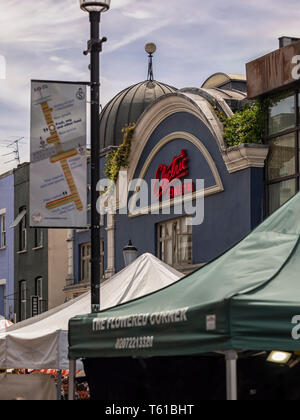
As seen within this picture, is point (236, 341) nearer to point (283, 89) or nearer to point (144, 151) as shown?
point (283, 89)

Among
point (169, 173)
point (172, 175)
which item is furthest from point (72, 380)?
point (169, 173)

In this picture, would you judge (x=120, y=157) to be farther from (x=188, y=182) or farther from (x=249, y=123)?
(x=249, y=123)

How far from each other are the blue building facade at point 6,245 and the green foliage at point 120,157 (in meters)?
12.0

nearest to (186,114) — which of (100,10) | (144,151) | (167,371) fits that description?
(144,151)

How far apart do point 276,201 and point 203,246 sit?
284cm

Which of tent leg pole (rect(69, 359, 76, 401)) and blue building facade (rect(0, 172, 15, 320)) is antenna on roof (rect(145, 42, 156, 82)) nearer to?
blue building facade (rect(0, 172, 15, 320))

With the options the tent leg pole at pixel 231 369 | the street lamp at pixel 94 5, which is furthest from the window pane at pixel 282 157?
the tent leg pole at pixel 231 369

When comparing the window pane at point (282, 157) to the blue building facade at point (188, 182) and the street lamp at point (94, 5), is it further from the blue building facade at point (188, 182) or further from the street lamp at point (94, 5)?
the street lamp at point (94, 5)

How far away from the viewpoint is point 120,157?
28906mm

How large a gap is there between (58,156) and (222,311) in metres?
5.45

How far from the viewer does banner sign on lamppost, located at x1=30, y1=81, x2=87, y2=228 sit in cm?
1188

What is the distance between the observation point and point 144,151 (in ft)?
92.4

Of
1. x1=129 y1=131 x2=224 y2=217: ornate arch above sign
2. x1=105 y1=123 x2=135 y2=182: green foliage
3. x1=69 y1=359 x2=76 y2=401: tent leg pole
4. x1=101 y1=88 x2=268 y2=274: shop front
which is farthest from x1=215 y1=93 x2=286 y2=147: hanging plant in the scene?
x1=69 y1=359 x2=76 y2=401: tent leg pole

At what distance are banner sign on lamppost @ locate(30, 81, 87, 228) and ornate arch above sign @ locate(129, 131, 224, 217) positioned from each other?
12.2 metres
